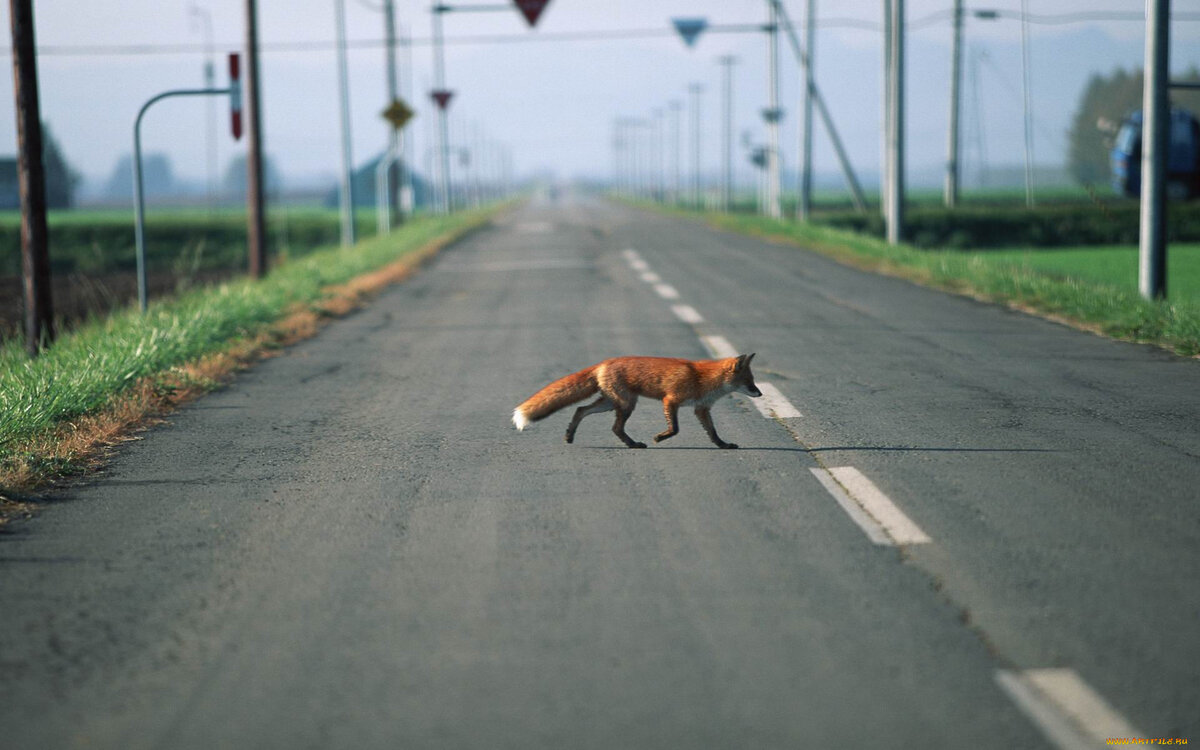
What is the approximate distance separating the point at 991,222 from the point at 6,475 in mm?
35442

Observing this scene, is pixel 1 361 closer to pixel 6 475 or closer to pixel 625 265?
pixel 6 475

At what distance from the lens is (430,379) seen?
10.8 meters

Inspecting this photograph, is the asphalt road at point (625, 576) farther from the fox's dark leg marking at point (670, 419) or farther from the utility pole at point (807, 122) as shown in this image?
the utility pole at point (807, 122)

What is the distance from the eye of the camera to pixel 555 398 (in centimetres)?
735

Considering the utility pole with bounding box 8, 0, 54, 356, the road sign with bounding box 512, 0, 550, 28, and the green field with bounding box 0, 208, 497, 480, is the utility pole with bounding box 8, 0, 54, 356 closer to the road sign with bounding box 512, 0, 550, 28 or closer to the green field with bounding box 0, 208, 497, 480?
the green field with bounding box 0, 208, 497, 480

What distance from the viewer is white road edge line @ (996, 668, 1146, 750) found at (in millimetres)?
3510

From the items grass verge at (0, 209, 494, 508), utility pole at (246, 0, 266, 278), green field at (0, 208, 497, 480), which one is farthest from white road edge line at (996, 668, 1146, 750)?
utility pole at (246, 0, 266, 278)

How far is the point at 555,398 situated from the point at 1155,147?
10201 mm

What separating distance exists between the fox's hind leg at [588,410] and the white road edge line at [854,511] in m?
1.32

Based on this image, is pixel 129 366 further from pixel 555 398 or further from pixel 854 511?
pixel 854 511

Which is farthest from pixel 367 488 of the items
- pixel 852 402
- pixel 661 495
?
pixel 852 402

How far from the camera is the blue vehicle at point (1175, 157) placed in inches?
1968

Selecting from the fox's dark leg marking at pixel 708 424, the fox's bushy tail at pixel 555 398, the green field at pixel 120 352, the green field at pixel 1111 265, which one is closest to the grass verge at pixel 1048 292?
the green field at pixel 1111 265

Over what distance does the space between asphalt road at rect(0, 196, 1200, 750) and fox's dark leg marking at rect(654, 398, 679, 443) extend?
147 millimetres
